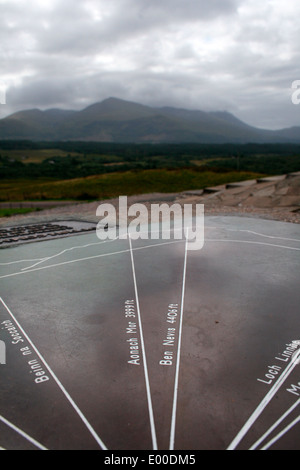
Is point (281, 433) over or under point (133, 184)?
under

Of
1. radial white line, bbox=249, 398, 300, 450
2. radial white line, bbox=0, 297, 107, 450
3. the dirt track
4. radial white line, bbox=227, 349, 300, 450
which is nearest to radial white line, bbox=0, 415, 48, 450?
radial white line, bbox=0, 297, 107, 450

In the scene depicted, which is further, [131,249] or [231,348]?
[131,249]

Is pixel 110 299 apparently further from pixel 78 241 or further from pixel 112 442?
pixel 78 241

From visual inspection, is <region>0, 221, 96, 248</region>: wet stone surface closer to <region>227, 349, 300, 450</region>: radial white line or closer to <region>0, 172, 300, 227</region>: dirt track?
<region>0, 172, 300, 227</region>: dirt track

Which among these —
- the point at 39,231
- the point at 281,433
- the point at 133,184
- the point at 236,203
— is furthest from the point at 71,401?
the point at 133,184

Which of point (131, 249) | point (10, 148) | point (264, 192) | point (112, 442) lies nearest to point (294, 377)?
point (112, 442)

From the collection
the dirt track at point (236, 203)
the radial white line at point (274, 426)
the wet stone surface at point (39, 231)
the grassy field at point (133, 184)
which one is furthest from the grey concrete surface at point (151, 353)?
the grassy field at point (133, 184)

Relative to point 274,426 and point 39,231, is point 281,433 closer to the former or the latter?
point 274,426
